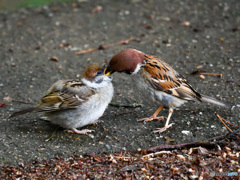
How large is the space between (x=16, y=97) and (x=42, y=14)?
3.39 meters

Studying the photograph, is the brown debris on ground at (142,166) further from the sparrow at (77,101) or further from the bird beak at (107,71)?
the bird beak at (107,71)

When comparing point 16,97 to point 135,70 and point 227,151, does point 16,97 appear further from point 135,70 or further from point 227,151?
point 227,151

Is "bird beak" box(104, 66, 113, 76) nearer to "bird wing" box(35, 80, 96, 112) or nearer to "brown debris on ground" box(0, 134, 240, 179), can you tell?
"bird wing" box(35, 80, 96, 112)

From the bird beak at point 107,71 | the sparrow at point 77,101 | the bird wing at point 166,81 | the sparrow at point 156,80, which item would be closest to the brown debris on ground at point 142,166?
the sparrow at point 77,101

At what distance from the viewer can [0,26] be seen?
812cm

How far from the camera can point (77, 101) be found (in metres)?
4.55

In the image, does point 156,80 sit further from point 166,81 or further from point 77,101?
point 77,101

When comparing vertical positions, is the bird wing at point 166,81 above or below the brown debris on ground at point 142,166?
above

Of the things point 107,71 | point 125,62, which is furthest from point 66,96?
point 125,62

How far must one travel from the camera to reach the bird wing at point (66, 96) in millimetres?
4547

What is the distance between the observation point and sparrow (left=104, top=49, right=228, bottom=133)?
4.68 meters

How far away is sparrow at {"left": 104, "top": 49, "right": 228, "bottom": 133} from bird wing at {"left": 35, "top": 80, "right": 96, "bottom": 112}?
1.28 feet

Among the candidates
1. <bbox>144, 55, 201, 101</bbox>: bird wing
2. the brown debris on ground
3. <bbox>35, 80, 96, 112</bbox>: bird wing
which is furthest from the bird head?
the brown debris on ground

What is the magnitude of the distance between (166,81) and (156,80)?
146 mm
